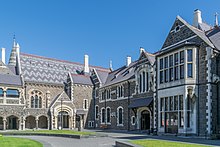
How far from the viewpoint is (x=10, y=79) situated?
38.9 metres

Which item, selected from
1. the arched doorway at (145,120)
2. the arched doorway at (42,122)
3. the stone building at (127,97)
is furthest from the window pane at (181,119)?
the arched doorway at (42,122)

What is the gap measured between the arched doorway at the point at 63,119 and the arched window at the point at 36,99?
3478 millimetres

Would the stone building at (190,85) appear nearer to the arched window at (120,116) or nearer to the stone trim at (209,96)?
the stone trim at (209,96)

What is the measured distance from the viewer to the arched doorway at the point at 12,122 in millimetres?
38903

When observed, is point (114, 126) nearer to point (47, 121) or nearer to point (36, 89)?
point (47, 121)

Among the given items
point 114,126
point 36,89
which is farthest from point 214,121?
point 36,89

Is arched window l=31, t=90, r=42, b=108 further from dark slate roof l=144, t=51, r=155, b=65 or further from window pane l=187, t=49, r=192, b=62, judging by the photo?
window pane l=187, t=49, r=192, b=62

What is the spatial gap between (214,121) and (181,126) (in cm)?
257

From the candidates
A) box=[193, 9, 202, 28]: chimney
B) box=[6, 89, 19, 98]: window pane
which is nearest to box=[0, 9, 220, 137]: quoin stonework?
box=[193, 9, 202, 28]: chimney

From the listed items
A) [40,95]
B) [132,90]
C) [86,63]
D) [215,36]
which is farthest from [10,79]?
[215,36]

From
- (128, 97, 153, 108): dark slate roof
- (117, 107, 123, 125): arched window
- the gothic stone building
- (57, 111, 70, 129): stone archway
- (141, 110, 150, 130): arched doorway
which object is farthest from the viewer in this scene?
(57, 111, 70, 129): stone archway

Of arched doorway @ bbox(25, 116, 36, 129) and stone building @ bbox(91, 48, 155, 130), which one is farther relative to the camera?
arched doorway @ bbox(25, 116, 36, 129)

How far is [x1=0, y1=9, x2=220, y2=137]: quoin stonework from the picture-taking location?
20.9 metres

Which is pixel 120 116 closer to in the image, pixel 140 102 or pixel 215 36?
pixel 140 102
